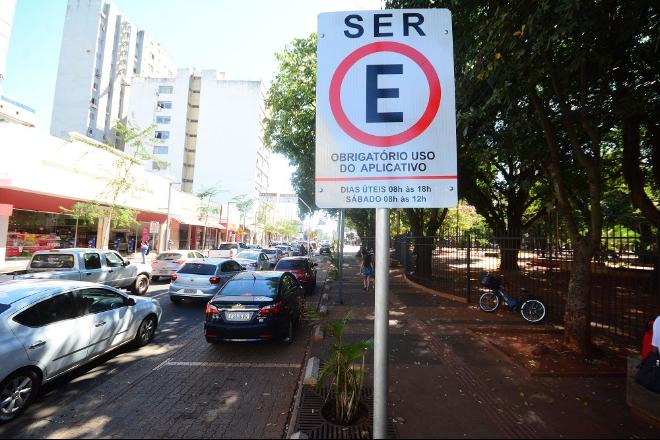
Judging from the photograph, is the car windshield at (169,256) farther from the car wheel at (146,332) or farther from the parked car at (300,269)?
the car wheel at (146,332)

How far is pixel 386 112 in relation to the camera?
220cm

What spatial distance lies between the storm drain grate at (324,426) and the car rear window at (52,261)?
30.9ft

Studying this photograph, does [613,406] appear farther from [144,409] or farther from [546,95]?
[546,95]

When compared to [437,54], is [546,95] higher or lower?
higher

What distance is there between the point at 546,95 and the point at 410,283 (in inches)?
393

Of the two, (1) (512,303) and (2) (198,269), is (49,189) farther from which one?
(1) (512,303)

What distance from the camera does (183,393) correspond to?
4926 mm

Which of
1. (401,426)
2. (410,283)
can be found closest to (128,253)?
(410,283)

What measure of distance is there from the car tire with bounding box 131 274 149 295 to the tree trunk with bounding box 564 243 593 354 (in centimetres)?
1280

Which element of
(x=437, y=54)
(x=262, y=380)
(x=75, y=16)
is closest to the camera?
(x=437, y=54)

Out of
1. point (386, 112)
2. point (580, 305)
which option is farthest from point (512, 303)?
point (386, 112)

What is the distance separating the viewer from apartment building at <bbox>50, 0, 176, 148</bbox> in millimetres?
52219

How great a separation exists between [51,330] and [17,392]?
0.85 metres

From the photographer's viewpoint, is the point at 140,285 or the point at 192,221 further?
the point at 192,221
